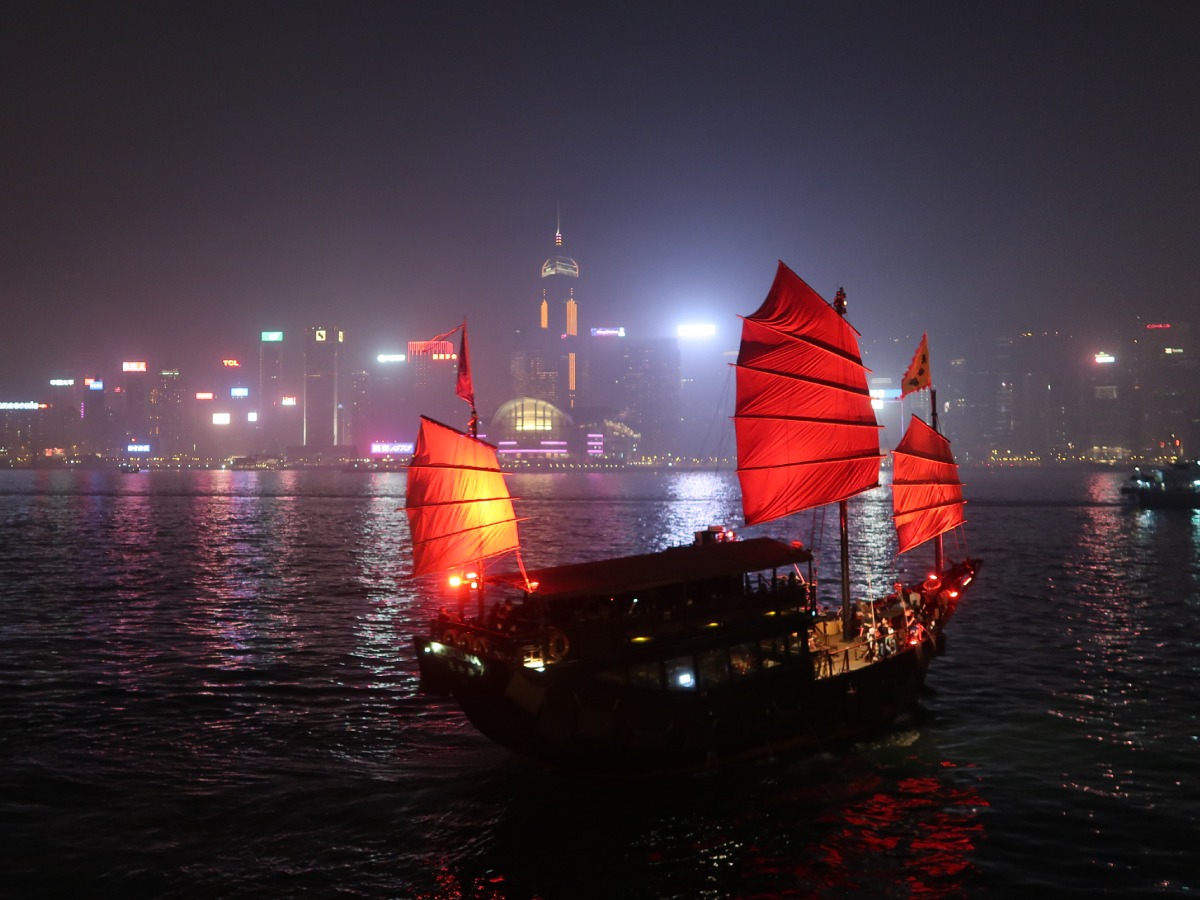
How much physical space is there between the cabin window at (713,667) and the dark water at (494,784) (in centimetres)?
221

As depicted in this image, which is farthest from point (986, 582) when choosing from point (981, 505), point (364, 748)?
point (981, 505)

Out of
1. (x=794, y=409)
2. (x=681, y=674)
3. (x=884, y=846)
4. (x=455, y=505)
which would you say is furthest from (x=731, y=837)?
(x=794, y=409)

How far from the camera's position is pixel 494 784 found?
19.7 metres

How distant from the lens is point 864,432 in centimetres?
3131

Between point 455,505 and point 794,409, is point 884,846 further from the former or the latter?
point 794,409

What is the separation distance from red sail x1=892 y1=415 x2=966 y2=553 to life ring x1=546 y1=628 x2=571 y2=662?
17441 millimetres

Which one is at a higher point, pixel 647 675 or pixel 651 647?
pixel 651 647

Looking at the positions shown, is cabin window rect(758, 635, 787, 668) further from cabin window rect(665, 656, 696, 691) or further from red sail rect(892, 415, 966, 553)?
red sail rect(892, 415, 966, 553)

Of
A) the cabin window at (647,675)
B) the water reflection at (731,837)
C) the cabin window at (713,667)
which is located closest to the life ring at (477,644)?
the water reflection at (731,837)

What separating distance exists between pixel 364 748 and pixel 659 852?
8.99 m

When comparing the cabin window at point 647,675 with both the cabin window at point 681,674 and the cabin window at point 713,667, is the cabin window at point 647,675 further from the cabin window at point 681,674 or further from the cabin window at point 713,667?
the cabin window at point 713,667

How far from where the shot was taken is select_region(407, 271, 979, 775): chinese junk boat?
732 inches

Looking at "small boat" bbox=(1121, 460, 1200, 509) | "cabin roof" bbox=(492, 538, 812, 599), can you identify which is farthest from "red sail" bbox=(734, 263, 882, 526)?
"small boat" bbox=(1121, 460, 1200, 509)

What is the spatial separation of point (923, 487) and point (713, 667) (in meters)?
16.1
